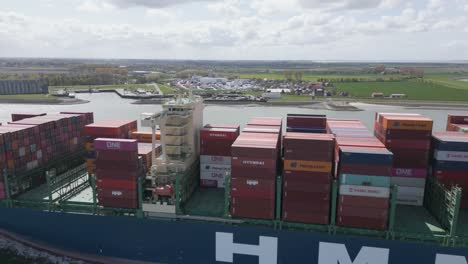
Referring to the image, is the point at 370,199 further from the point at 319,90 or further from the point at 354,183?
the point at 319,90

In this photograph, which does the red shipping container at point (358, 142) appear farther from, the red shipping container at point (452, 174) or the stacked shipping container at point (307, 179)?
the red shipping container at point (452, 174)

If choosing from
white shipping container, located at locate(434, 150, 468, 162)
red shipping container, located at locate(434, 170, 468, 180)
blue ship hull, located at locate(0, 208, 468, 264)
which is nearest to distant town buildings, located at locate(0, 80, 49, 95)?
blue ship hull, located at locate(0, 208, 468, 264)

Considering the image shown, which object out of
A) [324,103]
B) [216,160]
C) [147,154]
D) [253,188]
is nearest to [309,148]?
[253,188]

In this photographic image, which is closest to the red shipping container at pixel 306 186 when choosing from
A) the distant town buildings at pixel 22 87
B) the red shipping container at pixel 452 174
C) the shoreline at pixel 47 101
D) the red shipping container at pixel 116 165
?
the red shipping container at pixel 452 174

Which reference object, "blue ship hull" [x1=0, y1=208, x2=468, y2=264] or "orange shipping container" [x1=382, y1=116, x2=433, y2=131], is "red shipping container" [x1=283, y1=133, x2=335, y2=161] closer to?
"blue ship hull" [x1=0, y1=208, x2=468, y2=264]

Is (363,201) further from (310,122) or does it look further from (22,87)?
(22,87)
